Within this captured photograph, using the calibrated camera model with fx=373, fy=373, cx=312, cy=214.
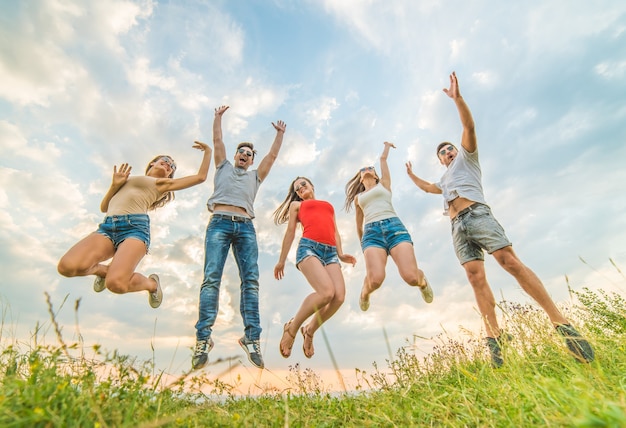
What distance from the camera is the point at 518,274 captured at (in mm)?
5180

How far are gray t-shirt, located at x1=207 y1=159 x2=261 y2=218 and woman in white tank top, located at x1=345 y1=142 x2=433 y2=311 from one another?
2.15 meters

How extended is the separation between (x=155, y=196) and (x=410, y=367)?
4939mm

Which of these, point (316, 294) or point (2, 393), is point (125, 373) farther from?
point (316, 294)

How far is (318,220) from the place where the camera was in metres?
6.89

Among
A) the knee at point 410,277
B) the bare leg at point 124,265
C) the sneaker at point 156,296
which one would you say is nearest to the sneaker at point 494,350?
the knee at point 410,277

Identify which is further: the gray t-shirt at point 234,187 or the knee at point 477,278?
the gray t-shirt at point 234,187

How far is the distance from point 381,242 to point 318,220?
121cm

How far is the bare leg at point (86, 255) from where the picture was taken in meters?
5.37

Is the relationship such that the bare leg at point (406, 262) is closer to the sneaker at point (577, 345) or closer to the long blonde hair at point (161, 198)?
the sneaker at point (577, 345)

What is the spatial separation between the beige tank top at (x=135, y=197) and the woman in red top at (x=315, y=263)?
2.44m

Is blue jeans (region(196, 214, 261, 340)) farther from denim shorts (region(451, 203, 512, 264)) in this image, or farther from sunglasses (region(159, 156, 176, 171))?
denim shorts (region(451, 203, 512, 264))

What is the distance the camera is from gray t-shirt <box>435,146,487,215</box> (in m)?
5.84

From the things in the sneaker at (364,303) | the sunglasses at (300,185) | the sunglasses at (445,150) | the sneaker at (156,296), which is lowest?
the sneaker at (364,303)

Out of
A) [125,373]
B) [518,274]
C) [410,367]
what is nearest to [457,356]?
[410,367]
